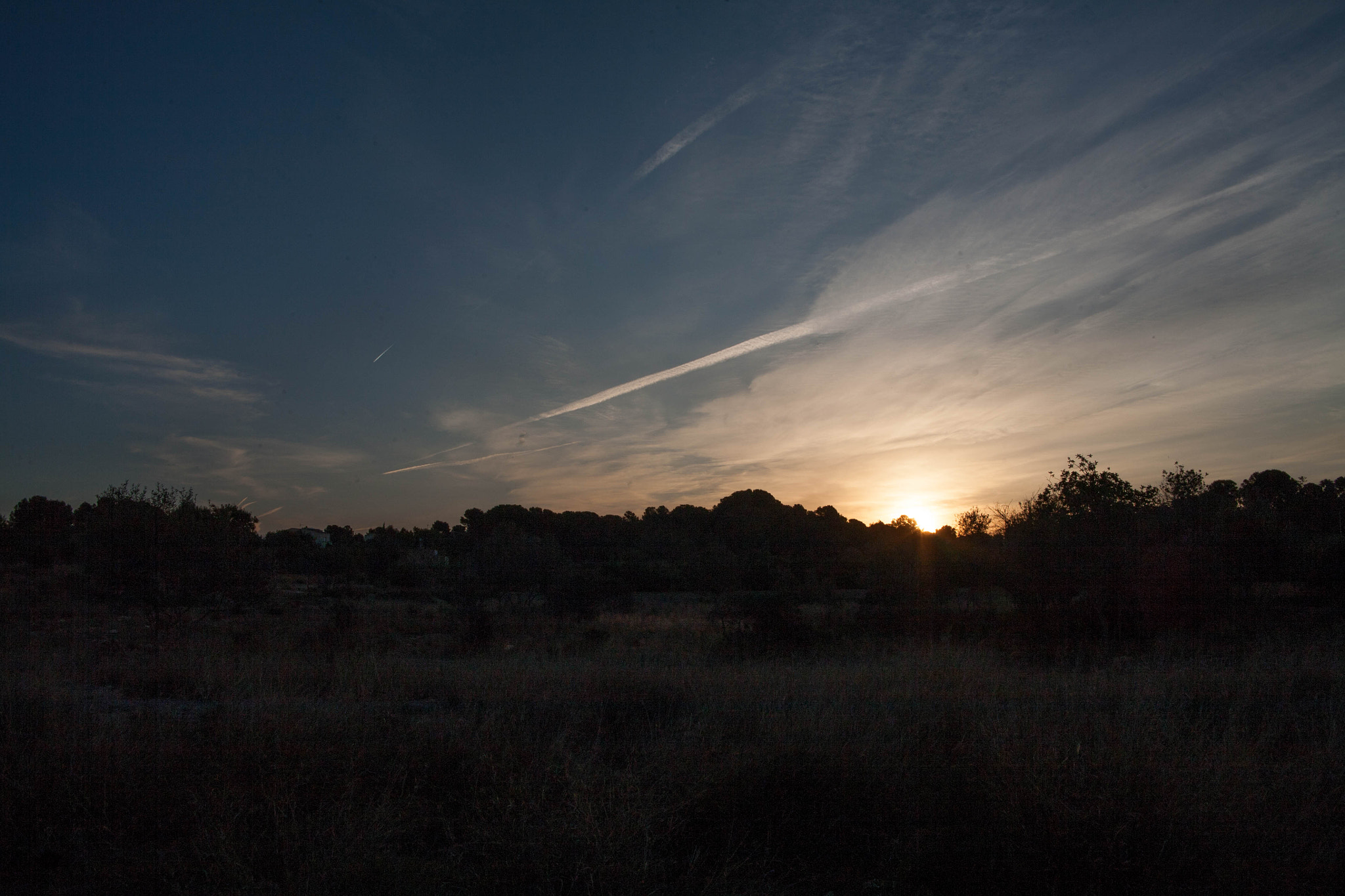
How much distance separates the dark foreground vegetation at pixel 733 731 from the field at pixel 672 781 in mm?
35

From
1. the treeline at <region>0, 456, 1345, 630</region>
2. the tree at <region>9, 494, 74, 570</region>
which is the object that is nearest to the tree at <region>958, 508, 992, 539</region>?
the treeline at <region>0, 456, 1345, 630</region>

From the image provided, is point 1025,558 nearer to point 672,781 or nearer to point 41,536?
point 672,781

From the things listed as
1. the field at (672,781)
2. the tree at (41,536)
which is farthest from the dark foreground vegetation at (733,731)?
the tree at (41,536)

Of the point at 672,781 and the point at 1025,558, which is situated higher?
the point at 1025,558

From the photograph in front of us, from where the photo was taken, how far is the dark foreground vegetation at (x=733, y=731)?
16.2 feet

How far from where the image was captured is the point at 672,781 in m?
6.39

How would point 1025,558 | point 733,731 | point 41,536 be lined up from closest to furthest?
point 733,731 → point 1025,558 → point 41,536

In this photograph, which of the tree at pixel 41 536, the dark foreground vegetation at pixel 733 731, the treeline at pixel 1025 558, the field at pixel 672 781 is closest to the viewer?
the field at pixel 672 781

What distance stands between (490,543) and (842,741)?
24.8 m

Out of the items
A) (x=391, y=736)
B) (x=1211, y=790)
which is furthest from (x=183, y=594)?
(x=1211, y=790)

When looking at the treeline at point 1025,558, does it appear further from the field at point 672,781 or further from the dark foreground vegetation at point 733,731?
the field at point 672,781

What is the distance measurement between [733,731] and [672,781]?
1.86 metres

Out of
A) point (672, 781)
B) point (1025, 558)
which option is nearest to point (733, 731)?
point (672, 781)

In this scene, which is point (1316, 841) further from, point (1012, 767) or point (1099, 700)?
point (1099, 700)
